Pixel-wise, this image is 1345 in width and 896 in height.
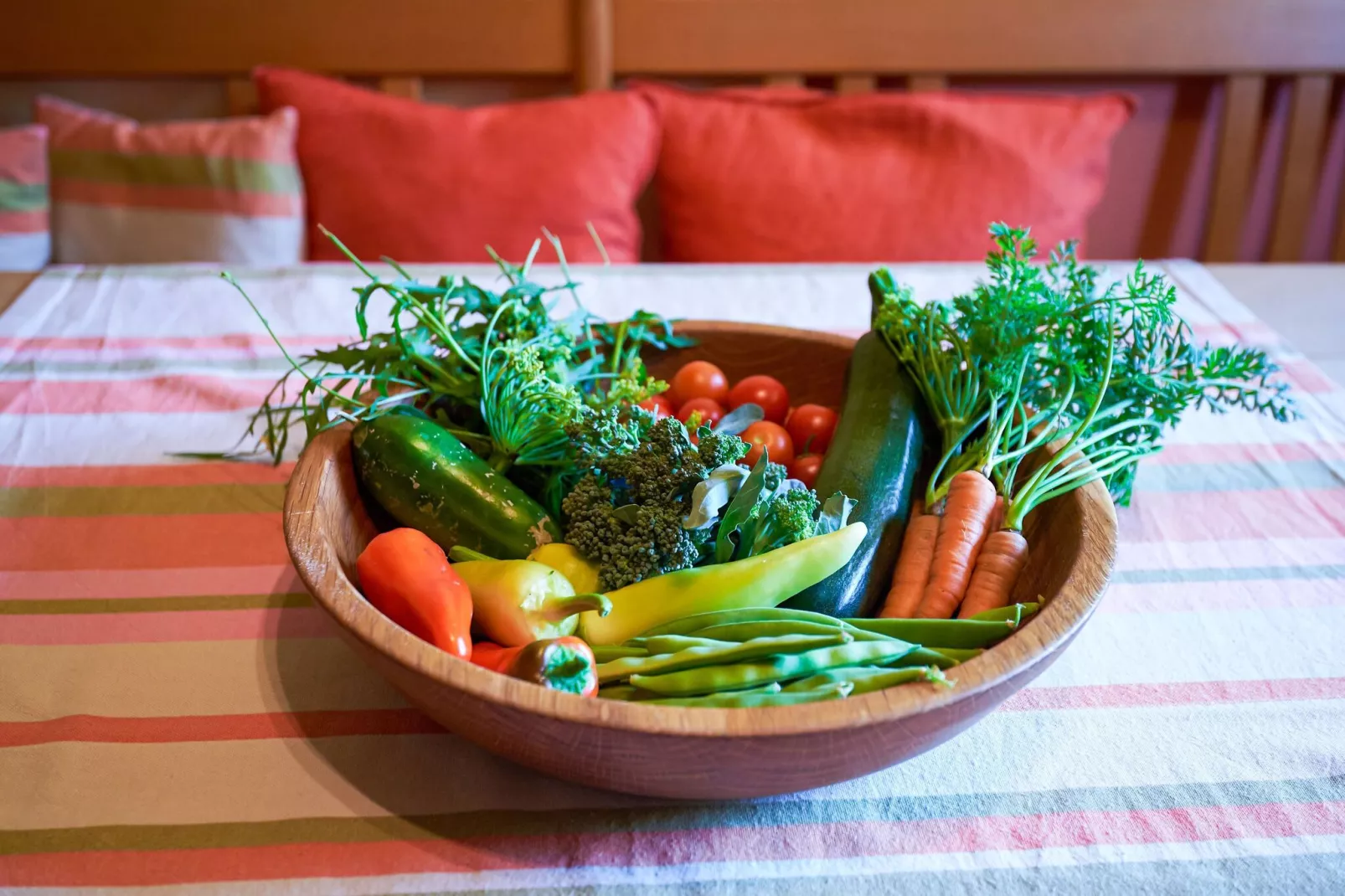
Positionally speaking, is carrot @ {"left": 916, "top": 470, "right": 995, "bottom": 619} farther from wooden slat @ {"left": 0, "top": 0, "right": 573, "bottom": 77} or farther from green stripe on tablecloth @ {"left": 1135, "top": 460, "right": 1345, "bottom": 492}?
wooden slat @ {"left": 0, "top": 0, "right": 573, "bottom": 77}

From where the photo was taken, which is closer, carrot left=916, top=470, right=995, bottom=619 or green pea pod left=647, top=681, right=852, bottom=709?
green pea pod left=647, top=681, right=852, bottom=709

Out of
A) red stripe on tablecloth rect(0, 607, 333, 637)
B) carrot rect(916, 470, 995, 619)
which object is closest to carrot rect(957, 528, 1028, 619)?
carrot rect(916, 470, 995, 619)

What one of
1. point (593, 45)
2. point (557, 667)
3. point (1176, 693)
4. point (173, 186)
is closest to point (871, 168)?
point (593, 45)

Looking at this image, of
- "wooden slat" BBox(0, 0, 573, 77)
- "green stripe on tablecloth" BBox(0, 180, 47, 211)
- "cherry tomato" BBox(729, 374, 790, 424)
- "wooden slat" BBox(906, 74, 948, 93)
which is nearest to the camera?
"cherry tomato" BBox(729, 374, 790, 424)

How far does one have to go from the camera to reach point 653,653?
0.75 meters

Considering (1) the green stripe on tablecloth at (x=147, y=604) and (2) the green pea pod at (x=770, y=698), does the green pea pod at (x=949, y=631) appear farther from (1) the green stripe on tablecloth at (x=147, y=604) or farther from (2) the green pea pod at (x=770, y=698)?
(1) the green stripe on tablecloth at (x=147, y=604)

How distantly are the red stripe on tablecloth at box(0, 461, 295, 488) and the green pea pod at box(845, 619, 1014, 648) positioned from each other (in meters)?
0.71

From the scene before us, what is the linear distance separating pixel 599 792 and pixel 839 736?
0.71 feet

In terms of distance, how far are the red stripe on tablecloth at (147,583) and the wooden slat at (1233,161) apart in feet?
8.00

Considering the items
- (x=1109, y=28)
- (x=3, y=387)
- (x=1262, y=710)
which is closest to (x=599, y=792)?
Answer: (x=1262, y=710)

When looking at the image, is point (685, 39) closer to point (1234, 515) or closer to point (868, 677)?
point (1234, 515)

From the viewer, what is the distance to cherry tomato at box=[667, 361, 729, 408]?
112 centimetres

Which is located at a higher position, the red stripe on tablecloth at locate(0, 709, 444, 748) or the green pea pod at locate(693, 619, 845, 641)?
the green pea pod at locate(693, 619, 845, 641)

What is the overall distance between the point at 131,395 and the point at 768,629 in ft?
3.21
